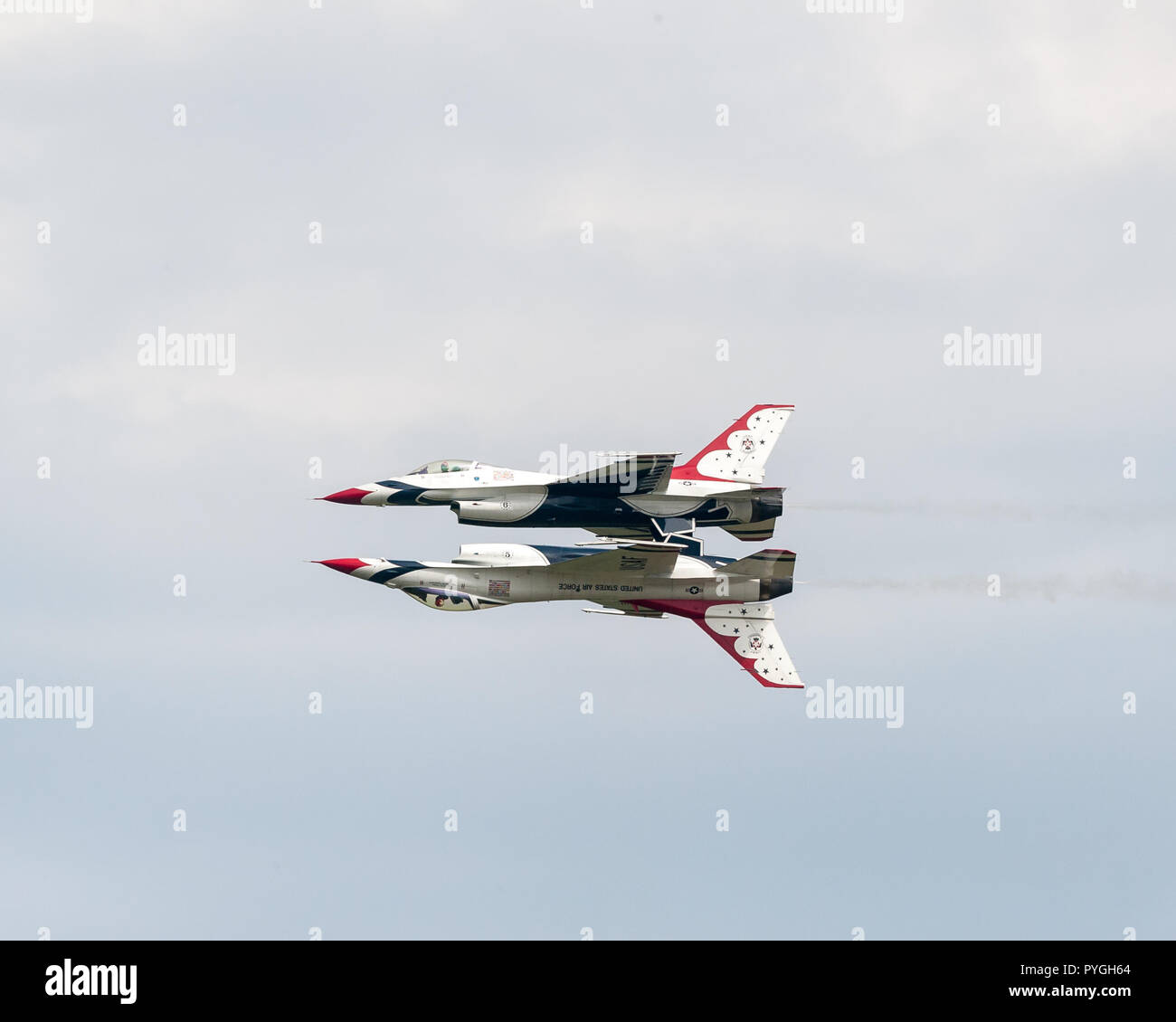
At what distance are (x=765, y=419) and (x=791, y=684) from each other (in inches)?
364

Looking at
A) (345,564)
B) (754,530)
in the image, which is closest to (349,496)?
(345,564)

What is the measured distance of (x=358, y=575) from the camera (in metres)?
83.1

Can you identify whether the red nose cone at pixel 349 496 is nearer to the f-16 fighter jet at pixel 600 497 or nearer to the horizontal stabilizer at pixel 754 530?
the f-16 fighter jet at pixel 600 497

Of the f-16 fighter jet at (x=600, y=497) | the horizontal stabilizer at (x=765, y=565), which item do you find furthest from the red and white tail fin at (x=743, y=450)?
the horizontal stabilizer at (x=765, y=565)

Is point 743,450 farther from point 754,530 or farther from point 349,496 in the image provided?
point 349,496

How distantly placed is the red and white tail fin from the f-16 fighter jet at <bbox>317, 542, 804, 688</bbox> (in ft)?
9.53

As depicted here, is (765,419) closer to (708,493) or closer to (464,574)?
(708,493)

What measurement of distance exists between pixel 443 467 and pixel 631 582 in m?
7.17

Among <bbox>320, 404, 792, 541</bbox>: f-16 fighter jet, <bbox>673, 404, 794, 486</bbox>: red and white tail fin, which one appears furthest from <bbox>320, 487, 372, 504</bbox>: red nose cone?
<bbox>673, 404, 794, 486</bbox>: red and white tail fin

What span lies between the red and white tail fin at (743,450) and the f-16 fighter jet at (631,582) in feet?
9.53

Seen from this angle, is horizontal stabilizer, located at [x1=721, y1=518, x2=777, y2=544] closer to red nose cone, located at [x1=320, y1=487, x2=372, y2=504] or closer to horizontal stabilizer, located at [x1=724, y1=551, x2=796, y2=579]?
horizontal stabilizer, located at [x1=724, y1=551, x2=796, y2=579]

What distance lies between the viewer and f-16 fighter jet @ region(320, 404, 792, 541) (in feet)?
273

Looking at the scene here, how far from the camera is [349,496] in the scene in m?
82.9
